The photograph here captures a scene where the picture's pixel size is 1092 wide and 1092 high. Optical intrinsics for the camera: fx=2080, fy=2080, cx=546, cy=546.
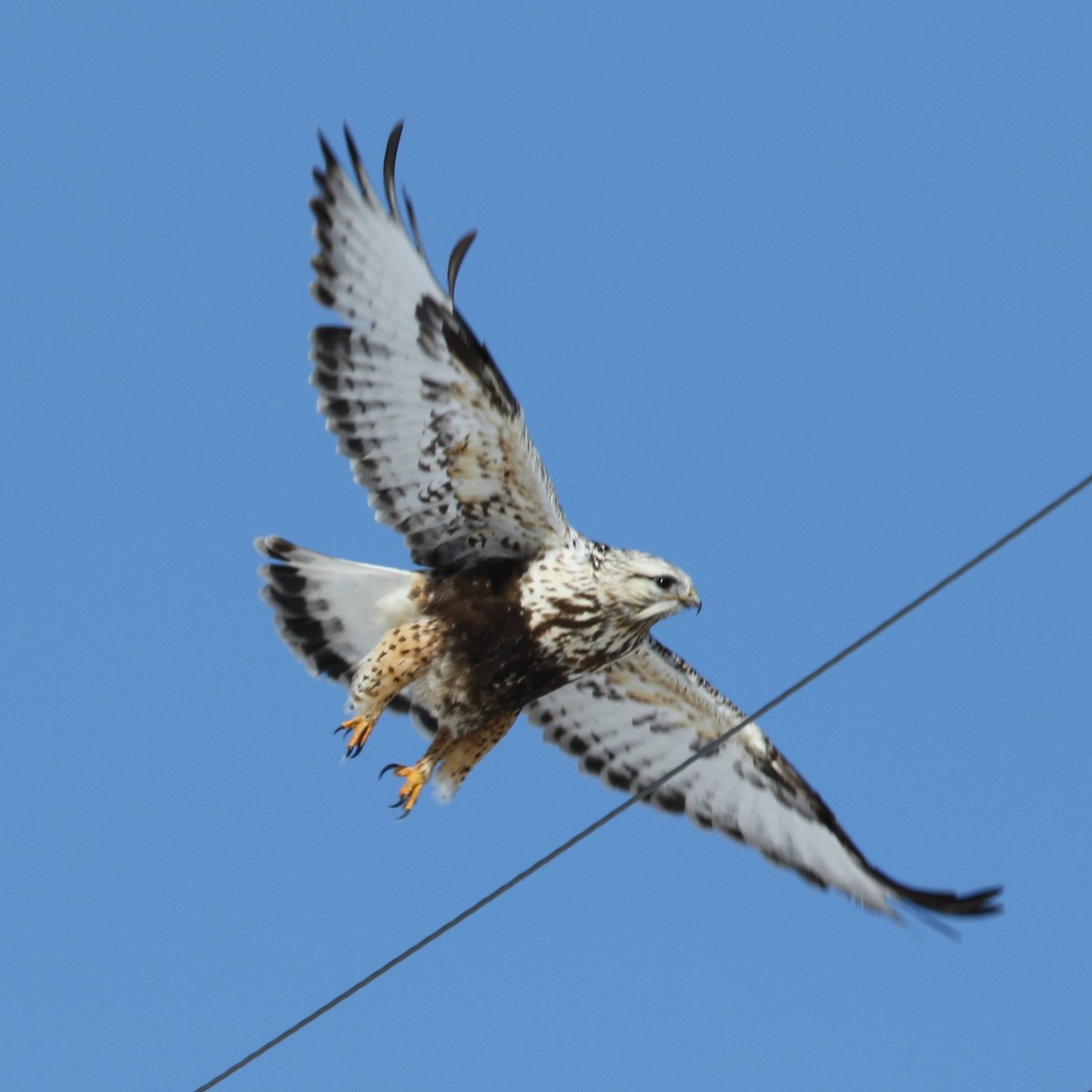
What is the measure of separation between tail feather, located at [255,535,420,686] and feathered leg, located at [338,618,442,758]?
8.0 inches

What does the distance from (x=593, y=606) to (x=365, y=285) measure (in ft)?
5.42

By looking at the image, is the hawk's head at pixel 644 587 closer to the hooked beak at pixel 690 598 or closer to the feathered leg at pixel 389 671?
the hooked beak at pixel 690 598

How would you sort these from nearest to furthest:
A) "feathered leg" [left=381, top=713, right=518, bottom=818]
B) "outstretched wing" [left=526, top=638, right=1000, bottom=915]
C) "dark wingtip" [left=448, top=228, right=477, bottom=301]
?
"dark wingtip" [left=448, top=228, right=477, bottom=301]
"feathered leg" [left=381, top=713, right=518, bottom=818]
"outstretched wing" [left=526, top=638, right=1000, bottom=915]

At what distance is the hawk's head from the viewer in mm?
8734

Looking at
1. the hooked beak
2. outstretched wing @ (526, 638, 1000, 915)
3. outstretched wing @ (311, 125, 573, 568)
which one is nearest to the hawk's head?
the hooked beak

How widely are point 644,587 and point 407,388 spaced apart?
51.4 inches

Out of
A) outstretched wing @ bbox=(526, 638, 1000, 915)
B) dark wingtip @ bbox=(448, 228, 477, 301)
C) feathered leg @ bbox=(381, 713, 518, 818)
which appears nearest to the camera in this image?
dark wingtip @ bbox=(448, 228, 477, 301)

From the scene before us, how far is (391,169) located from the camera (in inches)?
335

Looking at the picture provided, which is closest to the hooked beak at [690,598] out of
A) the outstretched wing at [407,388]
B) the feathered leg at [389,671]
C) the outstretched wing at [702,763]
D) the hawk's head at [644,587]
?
the hawk's head at [644,587]

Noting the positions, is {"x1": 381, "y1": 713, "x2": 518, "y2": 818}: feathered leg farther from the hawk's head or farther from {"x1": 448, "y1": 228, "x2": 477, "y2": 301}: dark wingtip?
{"x1": 448, "y1": 228, "x2": 477, "y2": 301}: dark wingtip

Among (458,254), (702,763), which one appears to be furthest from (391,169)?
(702,763)

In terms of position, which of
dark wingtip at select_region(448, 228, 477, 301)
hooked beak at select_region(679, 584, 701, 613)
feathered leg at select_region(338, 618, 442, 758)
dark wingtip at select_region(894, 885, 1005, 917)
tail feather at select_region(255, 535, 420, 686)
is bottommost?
dark wingtip at select_region(894, 885, 1005, 917)

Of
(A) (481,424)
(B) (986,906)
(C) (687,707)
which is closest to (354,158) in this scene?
(A) (481,424)

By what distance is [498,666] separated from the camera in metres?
8.88
